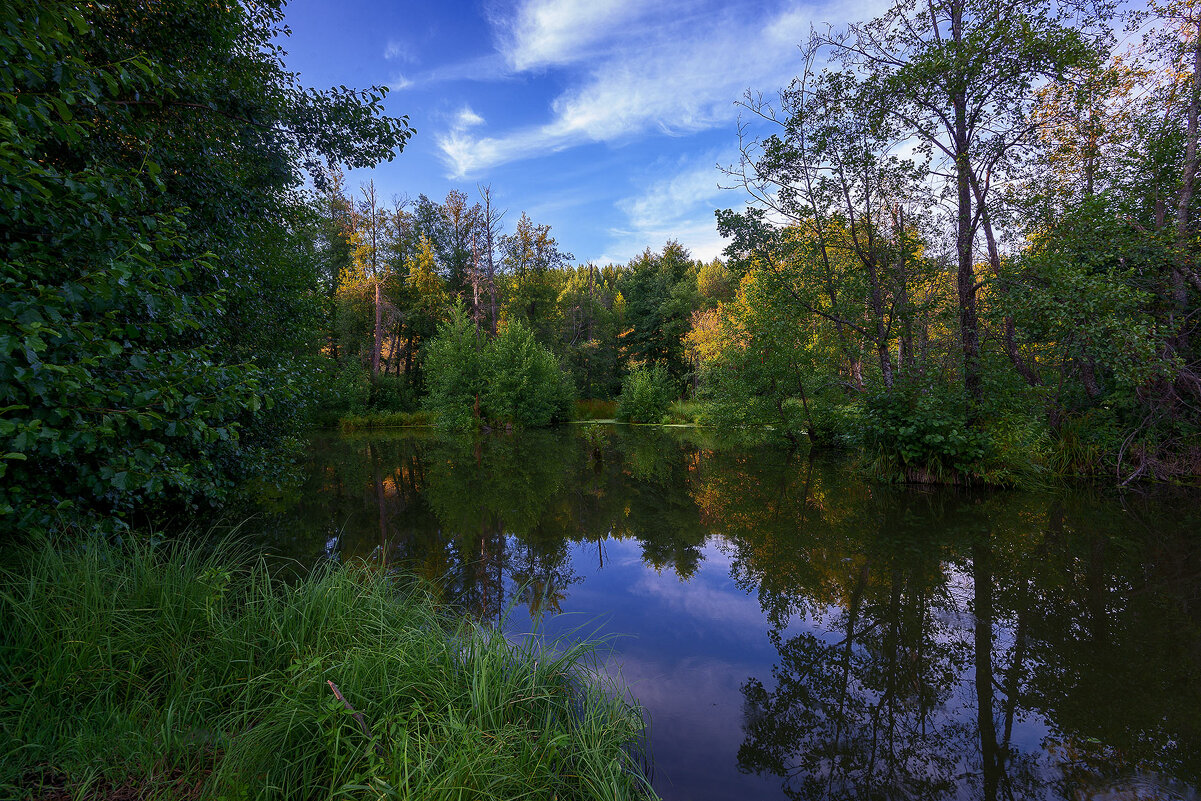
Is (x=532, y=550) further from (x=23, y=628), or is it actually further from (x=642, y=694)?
(x=23, y=628)

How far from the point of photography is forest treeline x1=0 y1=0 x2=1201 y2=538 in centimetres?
279

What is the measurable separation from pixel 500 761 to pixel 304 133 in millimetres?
7239

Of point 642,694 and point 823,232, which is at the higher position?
point 823,232

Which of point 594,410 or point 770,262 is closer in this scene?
point 770,262

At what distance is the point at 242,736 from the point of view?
207 centimetres

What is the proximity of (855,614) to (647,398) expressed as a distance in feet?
82.5

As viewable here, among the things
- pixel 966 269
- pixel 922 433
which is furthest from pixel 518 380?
pixel 966 269

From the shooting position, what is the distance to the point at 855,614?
461cm

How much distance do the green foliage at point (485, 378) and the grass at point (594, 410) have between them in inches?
240

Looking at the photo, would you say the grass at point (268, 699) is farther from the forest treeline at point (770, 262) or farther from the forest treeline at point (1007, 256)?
the forest treeline at point (1007, 256)

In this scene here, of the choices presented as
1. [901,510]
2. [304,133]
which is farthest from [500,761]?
[901,510]

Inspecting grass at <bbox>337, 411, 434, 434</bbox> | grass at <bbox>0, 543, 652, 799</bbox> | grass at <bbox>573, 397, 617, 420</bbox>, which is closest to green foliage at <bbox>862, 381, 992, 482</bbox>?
grass at <bbox>0, 543, 652, 799</bbox>

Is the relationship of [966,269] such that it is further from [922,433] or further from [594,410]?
[594,410]

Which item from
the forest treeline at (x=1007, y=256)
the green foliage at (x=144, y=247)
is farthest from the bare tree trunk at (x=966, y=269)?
the green foliage at (x=144, y=247)
